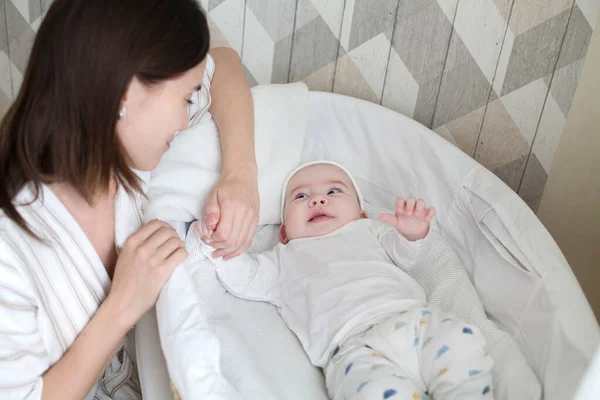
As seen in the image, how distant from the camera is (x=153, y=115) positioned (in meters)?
0.81

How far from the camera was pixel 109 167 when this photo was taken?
2.66 ft

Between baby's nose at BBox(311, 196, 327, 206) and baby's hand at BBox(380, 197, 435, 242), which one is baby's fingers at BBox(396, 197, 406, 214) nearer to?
baby's hand at BBox(380, 197, 435, 242)

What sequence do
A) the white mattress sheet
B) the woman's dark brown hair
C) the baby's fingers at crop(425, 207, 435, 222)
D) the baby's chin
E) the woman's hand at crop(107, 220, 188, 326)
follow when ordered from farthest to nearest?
the baby's chin, the baby's fingers at crop(425, 207, 435, 222), the white mattress sheet, the woman's hand at crop(107, 220, 188, 326), the woman's dark brown hair

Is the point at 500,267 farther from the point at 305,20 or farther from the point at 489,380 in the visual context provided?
the point at 305,20

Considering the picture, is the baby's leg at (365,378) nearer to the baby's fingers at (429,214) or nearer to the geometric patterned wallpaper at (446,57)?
the baby's fingers at (429,214)

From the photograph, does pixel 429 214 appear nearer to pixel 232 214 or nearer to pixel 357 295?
pixel 357 295

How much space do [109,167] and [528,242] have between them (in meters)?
0.69

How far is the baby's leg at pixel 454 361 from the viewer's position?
3.02 feet

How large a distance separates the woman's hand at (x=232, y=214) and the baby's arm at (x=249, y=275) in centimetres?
4

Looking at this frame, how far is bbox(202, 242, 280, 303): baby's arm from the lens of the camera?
1110 millimetres

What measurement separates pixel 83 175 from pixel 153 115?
0.12 m

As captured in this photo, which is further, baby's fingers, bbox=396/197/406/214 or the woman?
baby's fingers, bbox=396/197/406/214

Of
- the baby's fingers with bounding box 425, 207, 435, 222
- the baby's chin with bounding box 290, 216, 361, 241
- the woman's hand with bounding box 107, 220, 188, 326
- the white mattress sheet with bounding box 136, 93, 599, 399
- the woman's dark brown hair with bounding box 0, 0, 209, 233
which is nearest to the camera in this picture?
the woman's dark brown hair with bounding box 0, 0, 209, 233

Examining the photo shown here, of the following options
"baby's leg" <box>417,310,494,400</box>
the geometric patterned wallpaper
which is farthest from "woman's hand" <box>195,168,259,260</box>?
the geometric patterned wallpaper
